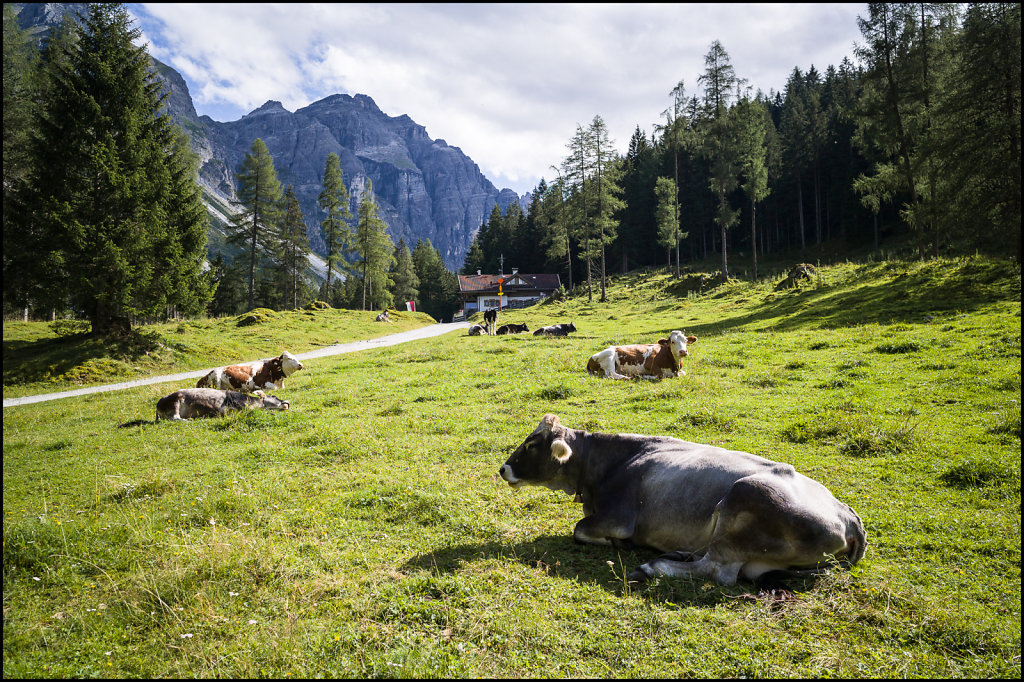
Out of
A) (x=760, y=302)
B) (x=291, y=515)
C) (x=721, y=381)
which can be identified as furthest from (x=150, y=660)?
(x=760, y=302)

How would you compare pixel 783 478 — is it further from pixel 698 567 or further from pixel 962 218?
pixel 962 218

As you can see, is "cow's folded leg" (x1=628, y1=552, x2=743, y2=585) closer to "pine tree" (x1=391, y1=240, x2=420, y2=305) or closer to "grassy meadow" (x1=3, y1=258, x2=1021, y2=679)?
"grassy meadow" (x1=3, y1=258, x2=1021, y2=679)

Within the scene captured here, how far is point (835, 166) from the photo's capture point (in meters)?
67.9

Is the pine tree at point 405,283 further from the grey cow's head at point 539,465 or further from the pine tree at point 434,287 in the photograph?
the grey cow's head at point 539,465

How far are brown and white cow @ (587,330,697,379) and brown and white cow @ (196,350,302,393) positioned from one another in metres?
10.1

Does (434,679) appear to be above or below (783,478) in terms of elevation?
below

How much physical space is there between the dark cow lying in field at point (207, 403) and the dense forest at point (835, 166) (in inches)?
1103

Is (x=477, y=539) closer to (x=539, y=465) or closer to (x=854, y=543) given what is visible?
(x=539, y=465)

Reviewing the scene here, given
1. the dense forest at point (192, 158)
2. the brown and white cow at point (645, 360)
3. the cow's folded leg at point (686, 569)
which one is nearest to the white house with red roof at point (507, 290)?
the dense forest at point (192, 158)

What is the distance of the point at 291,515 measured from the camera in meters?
5.84

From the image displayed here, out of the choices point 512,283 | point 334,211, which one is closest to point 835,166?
point 512,283

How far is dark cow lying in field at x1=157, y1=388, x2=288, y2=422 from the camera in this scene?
11.8 meters

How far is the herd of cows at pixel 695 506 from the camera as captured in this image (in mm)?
4102

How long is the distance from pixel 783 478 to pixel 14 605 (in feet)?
22.8
